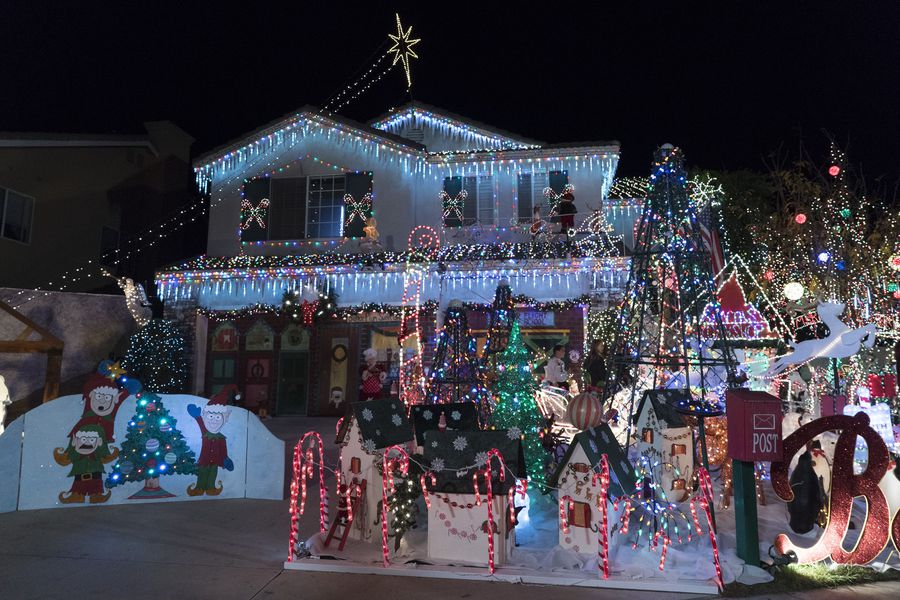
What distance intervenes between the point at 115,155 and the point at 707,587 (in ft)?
69.7

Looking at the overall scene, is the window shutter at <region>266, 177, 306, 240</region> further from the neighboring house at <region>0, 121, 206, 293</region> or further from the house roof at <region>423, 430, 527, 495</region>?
the house roof at <region>423, 430, 527, 495</region>

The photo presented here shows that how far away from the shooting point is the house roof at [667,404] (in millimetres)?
7145

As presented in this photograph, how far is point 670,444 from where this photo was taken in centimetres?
712

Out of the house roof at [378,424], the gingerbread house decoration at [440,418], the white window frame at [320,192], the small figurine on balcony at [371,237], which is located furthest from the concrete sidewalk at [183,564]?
the white window frame at [320,192]

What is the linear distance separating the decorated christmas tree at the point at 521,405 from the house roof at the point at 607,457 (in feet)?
5.38

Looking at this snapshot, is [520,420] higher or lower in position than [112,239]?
lower

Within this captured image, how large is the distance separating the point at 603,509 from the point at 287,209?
14.0m

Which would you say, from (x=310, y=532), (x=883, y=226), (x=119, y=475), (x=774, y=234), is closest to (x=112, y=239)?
(x=119, y=475)

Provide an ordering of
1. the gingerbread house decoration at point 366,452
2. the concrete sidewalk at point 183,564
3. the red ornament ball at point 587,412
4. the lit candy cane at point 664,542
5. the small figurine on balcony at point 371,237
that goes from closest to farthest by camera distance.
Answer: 1. the concrete sidewalk at point 183,564
2. the lit candy cane at point 664,542
3. the gingerbread house decoration at point 366,452
4. the red ornament ball at point 587,412
5. the small figurine on balcony at point 371,237

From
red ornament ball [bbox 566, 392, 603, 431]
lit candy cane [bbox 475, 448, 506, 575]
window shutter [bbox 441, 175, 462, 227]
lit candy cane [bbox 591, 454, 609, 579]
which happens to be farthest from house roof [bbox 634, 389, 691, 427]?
window shutter [bbox 441, 175, 462, 227]

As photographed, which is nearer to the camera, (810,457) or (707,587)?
(707,587)

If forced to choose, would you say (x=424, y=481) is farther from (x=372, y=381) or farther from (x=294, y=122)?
(x=294, y=122)

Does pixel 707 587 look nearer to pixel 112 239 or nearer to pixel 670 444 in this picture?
pixel 670 444

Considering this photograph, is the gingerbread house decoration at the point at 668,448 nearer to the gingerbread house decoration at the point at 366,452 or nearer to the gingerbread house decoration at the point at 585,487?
the gingerbread house decoration at the point at 585,487
